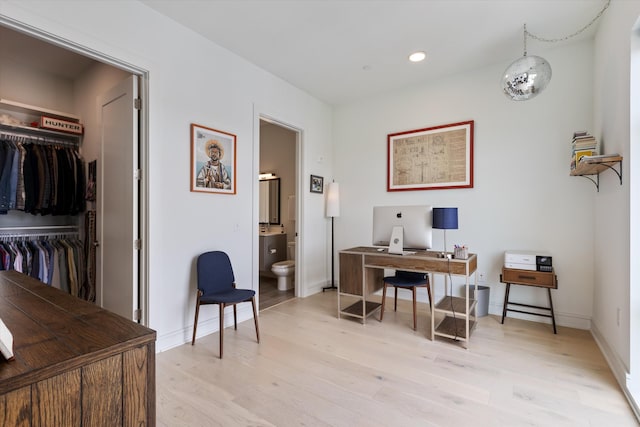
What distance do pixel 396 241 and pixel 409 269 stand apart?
0.30m

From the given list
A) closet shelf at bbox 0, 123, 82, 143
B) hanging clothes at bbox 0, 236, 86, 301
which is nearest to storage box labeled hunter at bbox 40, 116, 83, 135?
closet shelf at bbox 0, 123, 82, 143

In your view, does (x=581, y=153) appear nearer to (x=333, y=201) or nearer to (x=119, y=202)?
(x=333, y=201)

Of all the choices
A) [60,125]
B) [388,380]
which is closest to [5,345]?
[388,380]

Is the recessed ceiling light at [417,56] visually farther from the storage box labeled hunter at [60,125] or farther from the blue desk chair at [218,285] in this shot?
the storage box labeled hunter at [60,125]

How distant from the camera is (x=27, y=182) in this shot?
3078 millimetres

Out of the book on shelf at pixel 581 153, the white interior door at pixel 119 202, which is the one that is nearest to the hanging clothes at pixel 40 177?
the white interior door at pixel 119 202

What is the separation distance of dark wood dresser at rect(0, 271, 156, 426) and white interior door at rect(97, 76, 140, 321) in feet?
4.78

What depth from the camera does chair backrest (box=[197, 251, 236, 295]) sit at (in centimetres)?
271

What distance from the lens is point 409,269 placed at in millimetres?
2910

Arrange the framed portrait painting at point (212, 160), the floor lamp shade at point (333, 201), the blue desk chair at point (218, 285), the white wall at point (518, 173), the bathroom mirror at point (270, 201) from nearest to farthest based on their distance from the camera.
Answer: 1. the blue desk chair at point (218, 285)
2. the framed portrait painting at point (212, 160)
3. the white wall at point (518, 173)
4. the floor lamp shade at point (333, 201)
5. the bathroom mirror at point (270, 201)

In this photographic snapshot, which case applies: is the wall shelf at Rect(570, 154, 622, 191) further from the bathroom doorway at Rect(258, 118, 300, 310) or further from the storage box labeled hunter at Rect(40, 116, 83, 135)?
the storage box labeled hunter at Rect(40, 116, 83, 135)

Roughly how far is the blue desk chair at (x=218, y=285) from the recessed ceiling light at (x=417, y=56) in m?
2.84

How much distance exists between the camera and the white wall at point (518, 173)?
3033mm

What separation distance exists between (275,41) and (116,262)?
→ 2.53 m
